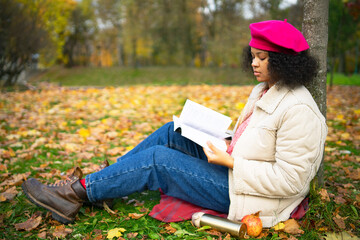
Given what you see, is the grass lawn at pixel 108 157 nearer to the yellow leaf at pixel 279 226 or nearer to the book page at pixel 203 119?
the yellow leaf at pixel 279 226

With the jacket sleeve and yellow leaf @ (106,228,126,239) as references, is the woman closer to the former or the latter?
the jacket sleeve

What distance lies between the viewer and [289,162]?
1719mm

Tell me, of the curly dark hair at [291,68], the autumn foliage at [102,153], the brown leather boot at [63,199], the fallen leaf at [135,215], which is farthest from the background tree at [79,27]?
the curly dark hair at [291,68]

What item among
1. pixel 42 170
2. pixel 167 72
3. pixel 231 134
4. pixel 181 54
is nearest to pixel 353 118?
pixel 231 134

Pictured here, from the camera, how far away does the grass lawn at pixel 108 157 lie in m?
2.01

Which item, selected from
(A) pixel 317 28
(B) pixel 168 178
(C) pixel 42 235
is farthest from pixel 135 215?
(A) pixel 317 28

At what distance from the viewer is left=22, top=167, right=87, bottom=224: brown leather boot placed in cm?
204

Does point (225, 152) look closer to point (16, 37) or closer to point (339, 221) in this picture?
point (339, 221)

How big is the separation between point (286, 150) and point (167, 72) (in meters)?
19.9

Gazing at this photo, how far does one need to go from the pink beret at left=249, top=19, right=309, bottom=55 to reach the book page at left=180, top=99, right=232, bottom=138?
0.58 meters

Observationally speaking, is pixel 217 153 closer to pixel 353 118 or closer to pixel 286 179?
pixel 286 179

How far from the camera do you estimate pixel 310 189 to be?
6.62ft

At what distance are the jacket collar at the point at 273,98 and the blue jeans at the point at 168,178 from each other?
0.49 meters

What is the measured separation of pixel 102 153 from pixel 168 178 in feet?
5.98
